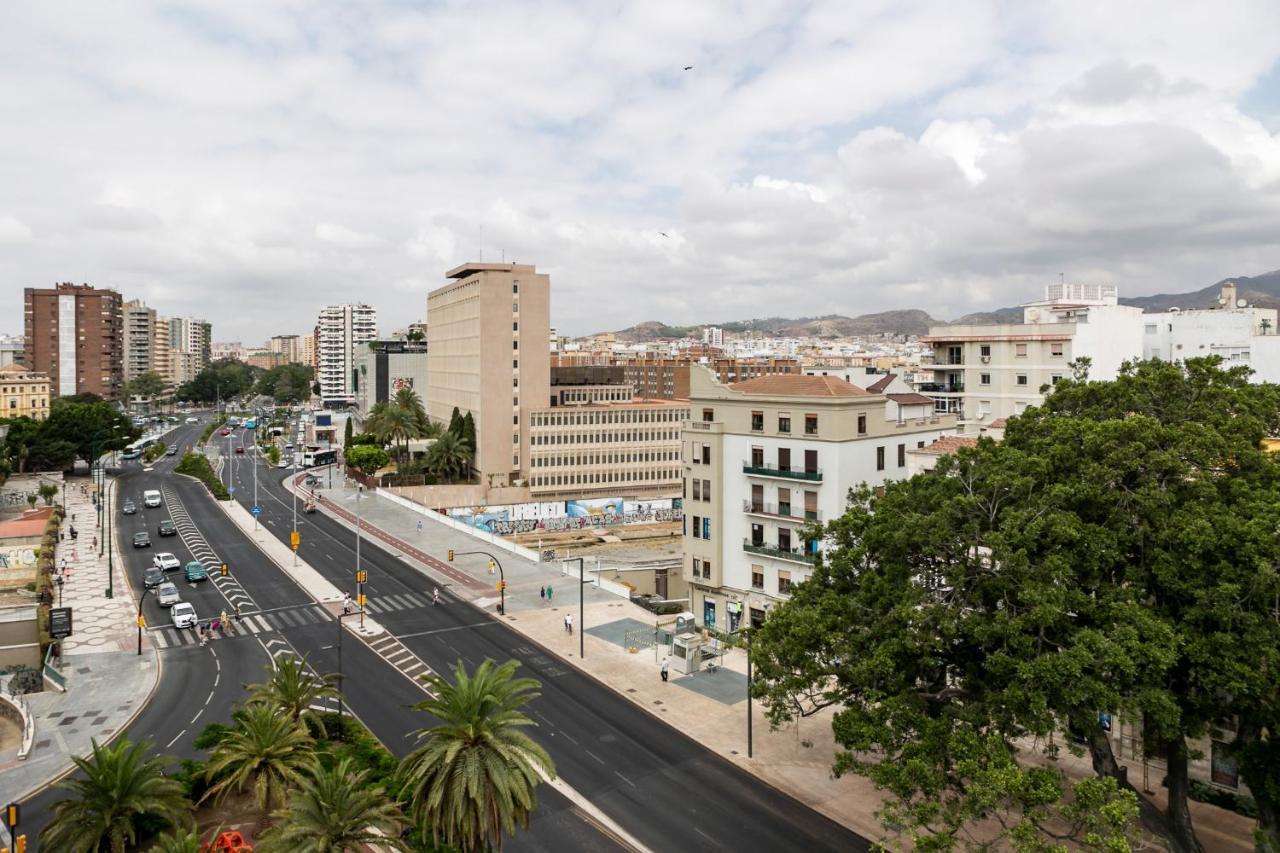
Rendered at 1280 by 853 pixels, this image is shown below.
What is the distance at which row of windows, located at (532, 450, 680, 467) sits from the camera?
11531 cm

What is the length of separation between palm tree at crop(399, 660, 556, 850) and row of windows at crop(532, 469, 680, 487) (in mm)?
89990

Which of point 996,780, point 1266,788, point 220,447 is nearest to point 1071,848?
point 1266,788

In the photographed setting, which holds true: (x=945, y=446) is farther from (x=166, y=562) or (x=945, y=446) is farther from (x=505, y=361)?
(x=505, y=361)

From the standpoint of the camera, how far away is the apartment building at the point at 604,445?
11538 centimetres

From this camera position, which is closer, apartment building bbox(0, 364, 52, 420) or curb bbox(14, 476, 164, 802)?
curb bbox(14, 476, 164, 802)

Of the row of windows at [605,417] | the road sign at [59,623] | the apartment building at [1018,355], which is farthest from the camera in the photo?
the row of windows at [605,417]

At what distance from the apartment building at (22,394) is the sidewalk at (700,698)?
114m

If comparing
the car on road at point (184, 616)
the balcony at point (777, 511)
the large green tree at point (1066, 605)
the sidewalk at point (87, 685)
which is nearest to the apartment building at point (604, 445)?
the sidewalk at point (87, 685)

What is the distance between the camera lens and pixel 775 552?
1997 inches

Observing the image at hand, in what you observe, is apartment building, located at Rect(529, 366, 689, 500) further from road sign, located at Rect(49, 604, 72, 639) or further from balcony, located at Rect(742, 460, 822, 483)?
road sign, located at Rect(49, 604, 72, 639)

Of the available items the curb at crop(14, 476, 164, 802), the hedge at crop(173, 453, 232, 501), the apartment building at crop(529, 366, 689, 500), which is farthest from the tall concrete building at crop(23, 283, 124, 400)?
the curb at crop(14, 476, 164, 802)

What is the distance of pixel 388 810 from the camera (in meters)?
25.2

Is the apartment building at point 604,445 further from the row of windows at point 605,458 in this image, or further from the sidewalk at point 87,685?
the sidewalk at point 87,685

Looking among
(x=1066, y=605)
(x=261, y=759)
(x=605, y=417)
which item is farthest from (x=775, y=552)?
(x=605, y=417)
